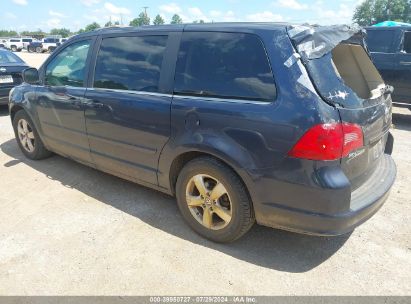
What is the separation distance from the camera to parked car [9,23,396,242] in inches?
98.0

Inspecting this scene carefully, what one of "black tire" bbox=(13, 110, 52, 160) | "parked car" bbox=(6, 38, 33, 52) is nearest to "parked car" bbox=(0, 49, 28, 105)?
"black tire" bbox=(13, 110, 52, 160)

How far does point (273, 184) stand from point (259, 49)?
99 cm

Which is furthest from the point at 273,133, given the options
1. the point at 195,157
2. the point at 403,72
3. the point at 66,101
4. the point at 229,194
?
the point at 403,72

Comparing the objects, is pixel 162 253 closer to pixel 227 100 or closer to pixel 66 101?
pixel 227 100

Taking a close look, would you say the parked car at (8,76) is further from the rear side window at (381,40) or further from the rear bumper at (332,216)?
the rear side window at (381,40)

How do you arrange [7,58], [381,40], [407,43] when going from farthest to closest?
[7,58] < [381,40] < [407,43]

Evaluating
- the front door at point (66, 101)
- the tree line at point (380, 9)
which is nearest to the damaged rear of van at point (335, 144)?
the front door at point (66, 101)

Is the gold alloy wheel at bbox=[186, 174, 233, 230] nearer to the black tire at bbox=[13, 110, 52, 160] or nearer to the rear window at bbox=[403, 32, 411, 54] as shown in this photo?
the black tire at bbox=[13, 110, 52, 160]

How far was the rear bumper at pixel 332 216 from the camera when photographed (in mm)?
2543

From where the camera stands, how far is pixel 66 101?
4.15 metres

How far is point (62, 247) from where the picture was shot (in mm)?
3119

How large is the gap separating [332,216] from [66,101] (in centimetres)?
313

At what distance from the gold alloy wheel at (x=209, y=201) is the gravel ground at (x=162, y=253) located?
0.20m

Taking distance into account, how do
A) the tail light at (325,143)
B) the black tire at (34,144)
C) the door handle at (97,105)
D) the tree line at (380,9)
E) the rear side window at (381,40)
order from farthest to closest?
1. the tree line at (380,9)
2. the rear side window at (381,40)
3. the black tire at (34,144)
4. the door handle at (97,105)
5. the tail light at (325,143)
